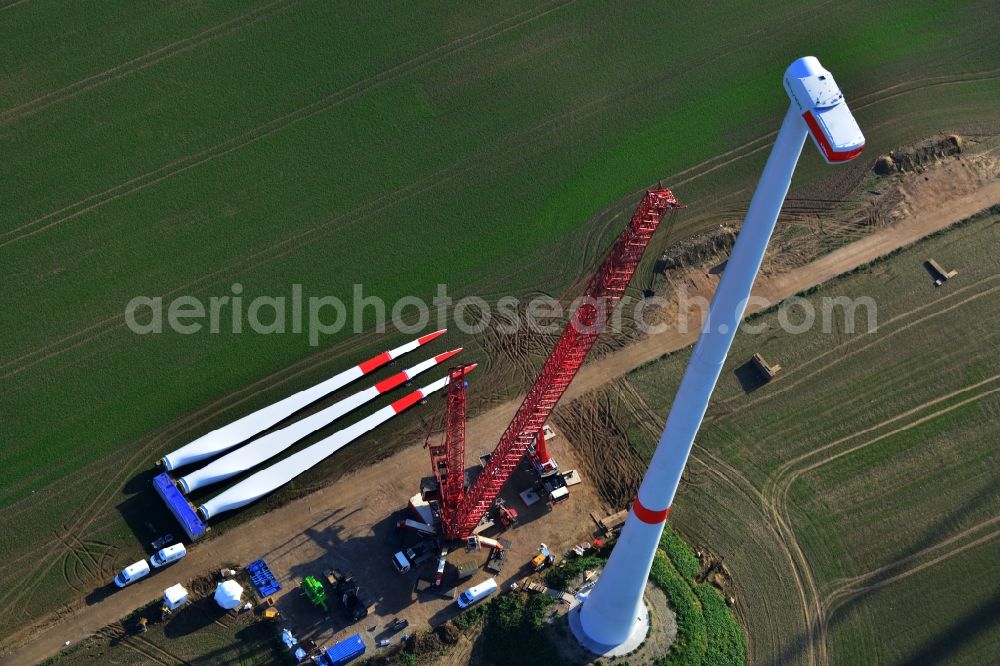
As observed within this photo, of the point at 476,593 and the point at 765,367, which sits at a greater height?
the point at 765,367

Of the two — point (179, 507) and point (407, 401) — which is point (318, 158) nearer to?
point (407, 401)

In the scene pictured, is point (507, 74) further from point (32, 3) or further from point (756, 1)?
point (32, 3)

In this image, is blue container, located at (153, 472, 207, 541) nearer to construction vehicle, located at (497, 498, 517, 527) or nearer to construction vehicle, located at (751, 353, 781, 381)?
construction vehicle, located at (497, 498, 517, 527)

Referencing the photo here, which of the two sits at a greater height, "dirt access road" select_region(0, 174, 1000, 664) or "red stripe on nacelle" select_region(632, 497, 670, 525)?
"dirt access road" select_region(0, 174, 1000, 664)

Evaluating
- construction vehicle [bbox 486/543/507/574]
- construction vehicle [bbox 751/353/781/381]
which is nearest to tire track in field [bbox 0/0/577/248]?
construction vehicle [bbox 751/353/781/381]

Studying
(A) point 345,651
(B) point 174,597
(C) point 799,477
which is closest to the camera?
(A) point 345,651

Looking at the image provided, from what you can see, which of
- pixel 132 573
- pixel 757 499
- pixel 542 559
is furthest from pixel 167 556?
pixel 757 499

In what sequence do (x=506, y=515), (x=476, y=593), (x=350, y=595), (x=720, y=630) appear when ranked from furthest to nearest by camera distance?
(x=506, y=515) < (x=476, y=593) < (x=720, y=630) < (x=350, y=595)

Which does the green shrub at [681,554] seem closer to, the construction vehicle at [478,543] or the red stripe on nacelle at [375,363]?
the construction vehicle at [478,543]
